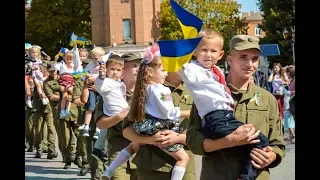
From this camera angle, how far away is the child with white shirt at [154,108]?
5086 millimetres

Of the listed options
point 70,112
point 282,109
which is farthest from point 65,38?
point 70,112

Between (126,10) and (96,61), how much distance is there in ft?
218

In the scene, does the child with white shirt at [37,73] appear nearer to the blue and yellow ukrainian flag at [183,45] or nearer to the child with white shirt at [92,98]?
the child with white shirt at [92,98]

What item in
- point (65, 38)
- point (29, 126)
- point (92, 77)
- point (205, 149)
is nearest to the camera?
point (205, 149)

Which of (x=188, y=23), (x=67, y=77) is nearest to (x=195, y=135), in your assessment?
(x=188, y=23)

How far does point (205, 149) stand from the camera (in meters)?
4.02

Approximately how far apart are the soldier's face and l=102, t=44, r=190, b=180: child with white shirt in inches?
41.2

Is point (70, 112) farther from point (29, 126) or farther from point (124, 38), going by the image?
point (124, 38)

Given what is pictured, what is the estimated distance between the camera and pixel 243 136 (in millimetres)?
3846

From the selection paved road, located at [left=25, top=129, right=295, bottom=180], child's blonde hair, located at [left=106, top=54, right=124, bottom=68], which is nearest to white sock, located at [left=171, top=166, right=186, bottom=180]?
child's blonde hair, located at [left=106, top=54, right=124, bottom=68]

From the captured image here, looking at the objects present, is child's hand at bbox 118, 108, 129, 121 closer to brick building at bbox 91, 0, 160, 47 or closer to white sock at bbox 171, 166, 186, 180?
white sock at bbox 171, 166, 186, 180

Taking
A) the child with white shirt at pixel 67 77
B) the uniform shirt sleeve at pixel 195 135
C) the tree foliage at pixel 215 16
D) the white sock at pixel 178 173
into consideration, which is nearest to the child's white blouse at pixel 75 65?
the child with white shirt at pixel 67 77

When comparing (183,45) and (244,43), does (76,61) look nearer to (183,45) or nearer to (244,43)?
(244,43)
